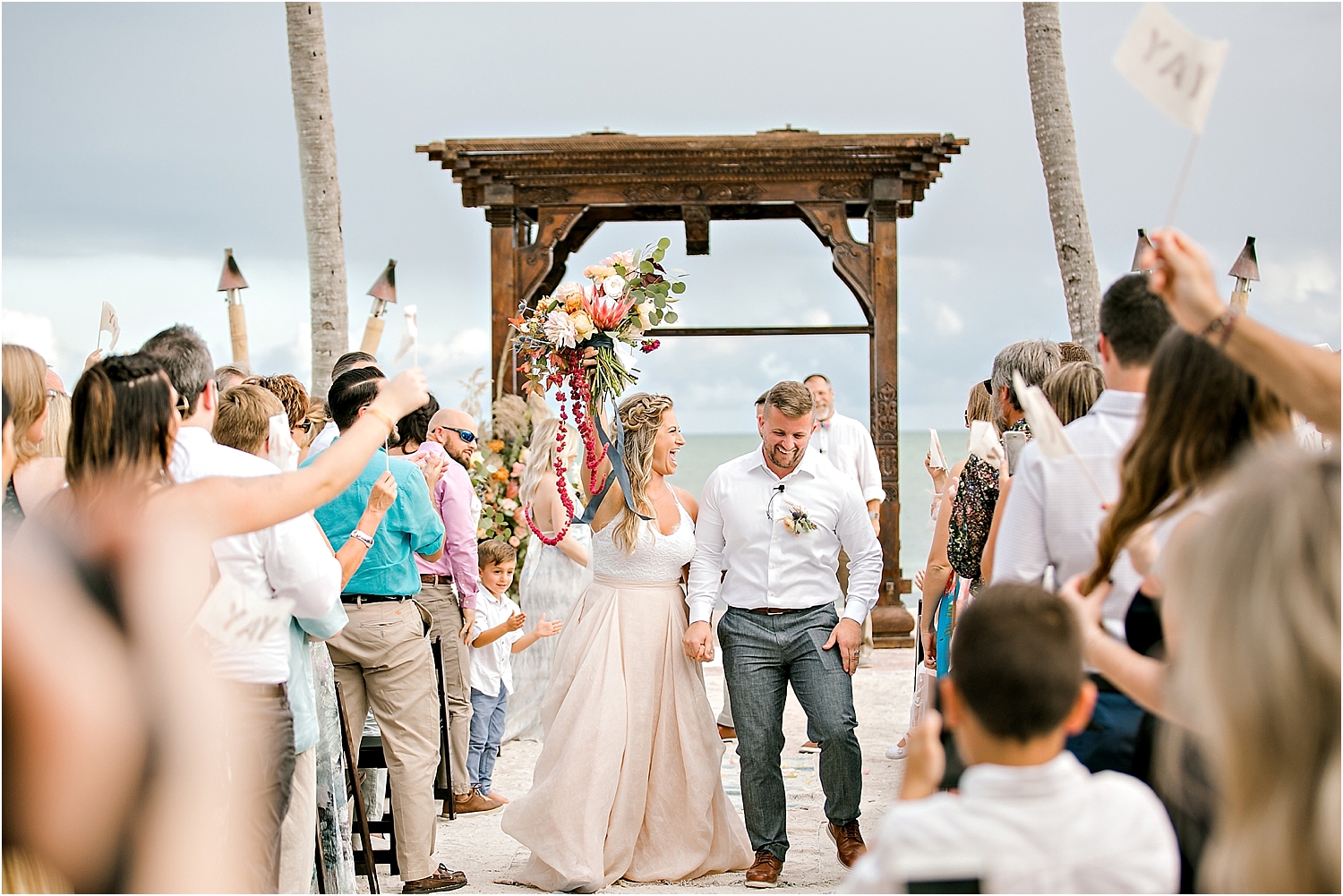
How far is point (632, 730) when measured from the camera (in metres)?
5.01

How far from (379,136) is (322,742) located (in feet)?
43.9

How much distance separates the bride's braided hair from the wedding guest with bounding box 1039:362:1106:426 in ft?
6.24

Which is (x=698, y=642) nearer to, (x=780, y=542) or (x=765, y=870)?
(x=780, y=542)

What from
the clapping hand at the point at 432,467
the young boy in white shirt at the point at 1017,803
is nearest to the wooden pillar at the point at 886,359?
the clapping hand at the point at 432,467

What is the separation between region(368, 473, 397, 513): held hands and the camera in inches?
160

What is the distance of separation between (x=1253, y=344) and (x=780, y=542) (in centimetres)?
309

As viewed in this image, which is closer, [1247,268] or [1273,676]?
[1273,676]

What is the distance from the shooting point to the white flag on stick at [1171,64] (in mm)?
2180

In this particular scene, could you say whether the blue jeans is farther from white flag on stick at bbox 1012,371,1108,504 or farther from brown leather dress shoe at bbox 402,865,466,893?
white flag on stick at bbox 1012,371,1108,504

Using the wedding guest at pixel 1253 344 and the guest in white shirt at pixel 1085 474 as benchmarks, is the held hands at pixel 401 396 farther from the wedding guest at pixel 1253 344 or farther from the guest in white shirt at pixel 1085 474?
the wedding guest at pixel 1253 344

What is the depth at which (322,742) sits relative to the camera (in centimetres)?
407

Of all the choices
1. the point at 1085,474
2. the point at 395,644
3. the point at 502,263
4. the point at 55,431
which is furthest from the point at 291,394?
the point at 502,263

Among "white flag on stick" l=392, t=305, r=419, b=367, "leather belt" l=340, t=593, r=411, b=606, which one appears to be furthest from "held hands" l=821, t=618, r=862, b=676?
"white flag on stick" l=392, t=305, r=419, b=367

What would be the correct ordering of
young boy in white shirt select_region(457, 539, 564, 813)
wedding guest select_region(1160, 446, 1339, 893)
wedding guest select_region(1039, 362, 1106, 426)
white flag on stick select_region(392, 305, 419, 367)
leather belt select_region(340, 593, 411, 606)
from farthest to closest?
young boy in white shirt select_region(457, 539, 564, 813) < leather belt select_region(340, 593, 411, 606) < wedding guest select_region(1039, 362, 1106, 426) < white flag on stick select_region(392, 305, 419, 367) < wedding guest select_region(1160, 446, 1339, 893)
